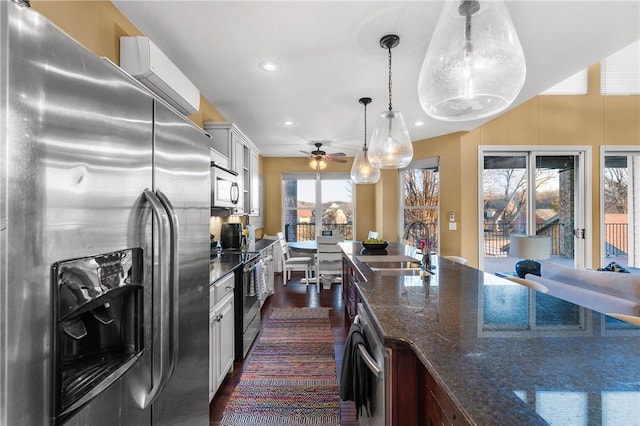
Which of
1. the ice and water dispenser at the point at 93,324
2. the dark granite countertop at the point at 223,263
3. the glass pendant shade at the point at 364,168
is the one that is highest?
the glass pendant shade at the point at 364,168

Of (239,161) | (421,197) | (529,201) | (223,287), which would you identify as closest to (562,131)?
(529,201)

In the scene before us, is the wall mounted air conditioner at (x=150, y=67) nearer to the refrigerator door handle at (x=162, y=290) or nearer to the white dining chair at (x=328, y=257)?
the refrigerator door handle at (x=162, y=290)

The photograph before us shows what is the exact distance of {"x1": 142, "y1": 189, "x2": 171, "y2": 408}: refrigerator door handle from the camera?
0.83 m

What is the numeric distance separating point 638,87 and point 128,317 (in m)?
6.80

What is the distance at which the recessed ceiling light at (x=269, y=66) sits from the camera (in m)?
2.39

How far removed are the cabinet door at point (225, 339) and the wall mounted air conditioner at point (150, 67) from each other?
1.56 meters

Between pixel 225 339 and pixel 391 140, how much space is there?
6.84 feet

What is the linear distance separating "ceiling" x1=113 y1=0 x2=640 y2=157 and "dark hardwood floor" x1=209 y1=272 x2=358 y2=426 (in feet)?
8.58

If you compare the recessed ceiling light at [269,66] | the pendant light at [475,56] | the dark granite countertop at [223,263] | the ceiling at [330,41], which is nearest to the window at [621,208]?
the ceiling at [330,41]

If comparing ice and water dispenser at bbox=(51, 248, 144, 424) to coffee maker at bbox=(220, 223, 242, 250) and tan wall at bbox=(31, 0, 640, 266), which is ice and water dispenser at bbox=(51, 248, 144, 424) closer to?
coffee maker at bbox=(220, 223, 242, 250)

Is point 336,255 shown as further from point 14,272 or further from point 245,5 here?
point 14,272

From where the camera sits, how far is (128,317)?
0.83 m

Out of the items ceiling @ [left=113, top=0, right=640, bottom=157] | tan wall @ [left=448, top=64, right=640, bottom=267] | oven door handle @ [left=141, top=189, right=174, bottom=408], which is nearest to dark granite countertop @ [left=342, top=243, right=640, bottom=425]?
oven door handle @ [left=141, top=189, right=174, bottom=408]

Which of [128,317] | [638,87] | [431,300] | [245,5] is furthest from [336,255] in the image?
[638,87]
